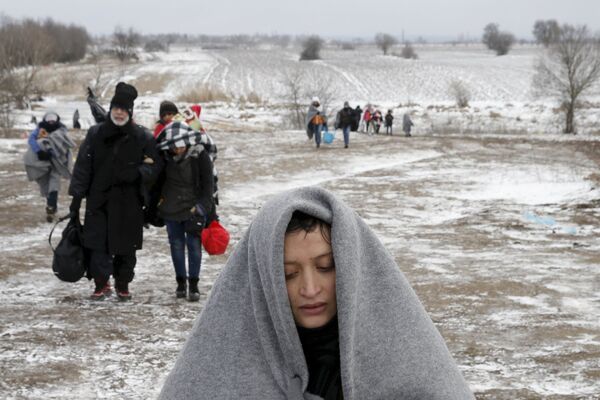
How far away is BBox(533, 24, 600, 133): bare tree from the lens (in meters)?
35.3

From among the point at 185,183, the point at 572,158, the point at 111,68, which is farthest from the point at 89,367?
the point at 111,68

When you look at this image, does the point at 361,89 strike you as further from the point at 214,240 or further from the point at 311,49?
the point at 214,240

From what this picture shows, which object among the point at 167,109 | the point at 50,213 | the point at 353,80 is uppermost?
the point at 353,80

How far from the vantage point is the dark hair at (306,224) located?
1729 millimetres

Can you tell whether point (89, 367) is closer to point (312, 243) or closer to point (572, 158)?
point (312, 243)

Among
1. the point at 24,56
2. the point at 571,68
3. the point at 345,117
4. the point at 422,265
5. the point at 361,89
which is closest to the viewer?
the point at 422,265

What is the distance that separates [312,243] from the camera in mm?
1721

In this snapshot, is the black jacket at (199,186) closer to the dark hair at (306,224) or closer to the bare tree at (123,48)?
the dark hair at (306,224)

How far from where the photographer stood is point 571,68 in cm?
3606

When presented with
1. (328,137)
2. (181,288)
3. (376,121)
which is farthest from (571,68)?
(181,288)

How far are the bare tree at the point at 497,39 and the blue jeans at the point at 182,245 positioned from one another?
4562 inches

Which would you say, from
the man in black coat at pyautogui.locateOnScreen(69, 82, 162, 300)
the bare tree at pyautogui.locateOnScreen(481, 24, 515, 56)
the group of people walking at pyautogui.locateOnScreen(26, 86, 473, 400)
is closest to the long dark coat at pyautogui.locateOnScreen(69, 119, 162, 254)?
the man in black coat at pyautogui.locateOnScreen(69, 82, 162, 300)

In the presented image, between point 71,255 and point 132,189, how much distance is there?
757 mm

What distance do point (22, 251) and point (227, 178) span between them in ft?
22.6
